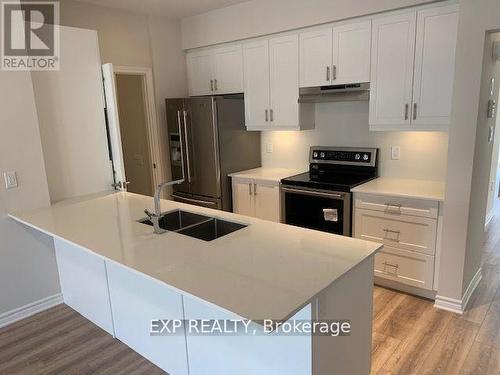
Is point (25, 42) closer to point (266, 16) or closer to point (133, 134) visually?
point (266, 16)

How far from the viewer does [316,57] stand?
3416mm

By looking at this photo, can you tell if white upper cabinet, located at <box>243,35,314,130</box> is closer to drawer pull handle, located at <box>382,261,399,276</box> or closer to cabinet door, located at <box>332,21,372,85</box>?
cabinet door, located at <box>332,21,372,85</box>

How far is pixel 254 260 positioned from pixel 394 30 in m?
2.34

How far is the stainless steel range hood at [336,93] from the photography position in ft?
10.6

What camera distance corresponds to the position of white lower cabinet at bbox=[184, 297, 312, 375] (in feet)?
5.04

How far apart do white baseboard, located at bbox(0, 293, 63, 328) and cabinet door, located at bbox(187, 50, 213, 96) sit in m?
2.65

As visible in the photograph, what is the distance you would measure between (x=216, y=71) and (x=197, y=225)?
242 cm

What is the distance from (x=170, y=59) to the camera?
434 centimetres

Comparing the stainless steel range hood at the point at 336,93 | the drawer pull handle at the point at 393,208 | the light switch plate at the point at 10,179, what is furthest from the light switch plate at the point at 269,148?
the light switch plate at the point at 10,179

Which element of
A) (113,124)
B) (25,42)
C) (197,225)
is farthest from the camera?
(113,124)

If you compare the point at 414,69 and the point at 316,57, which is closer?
the point at 414,69

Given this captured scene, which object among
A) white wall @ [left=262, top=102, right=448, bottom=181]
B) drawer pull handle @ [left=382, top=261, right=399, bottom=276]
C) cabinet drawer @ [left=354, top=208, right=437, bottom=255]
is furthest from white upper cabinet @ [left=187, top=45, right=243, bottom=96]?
drawer pull handle @ [left=382, top=261, right=399, bottom=276]

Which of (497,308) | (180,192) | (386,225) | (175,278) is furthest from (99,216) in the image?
(497,308)

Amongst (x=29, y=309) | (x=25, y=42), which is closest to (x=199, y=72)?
(x=25, y=42)
